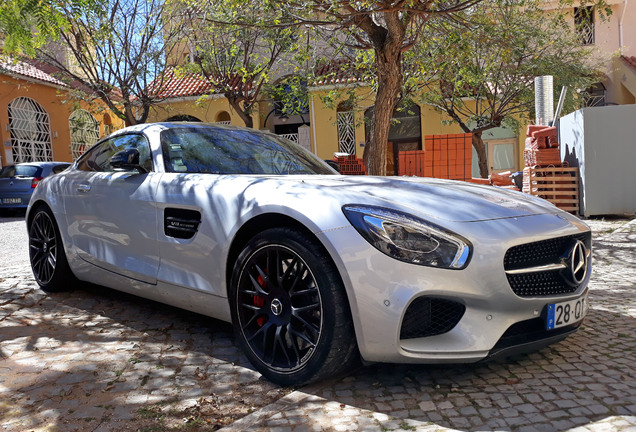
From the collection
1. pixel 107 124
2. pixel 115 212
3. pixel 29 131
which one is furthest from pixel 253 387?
pixel 107 124

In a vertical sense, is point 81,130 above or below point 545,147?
above

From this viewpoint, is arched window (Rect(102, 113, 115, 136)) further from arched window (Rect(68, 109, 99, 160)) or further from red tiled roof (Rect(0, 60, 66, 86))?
red tiled roof (Rect(0, 60, 66, 86))

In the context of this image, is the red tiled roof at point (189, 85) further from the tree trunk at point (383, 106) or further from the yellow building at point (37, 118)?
the tree trunk at point (383, 106)

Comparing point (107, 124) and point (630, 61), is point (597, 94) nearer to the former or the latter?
point (630, 61)

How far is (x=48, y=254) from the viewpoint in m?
4.83

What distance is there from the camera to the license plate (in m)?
2.61

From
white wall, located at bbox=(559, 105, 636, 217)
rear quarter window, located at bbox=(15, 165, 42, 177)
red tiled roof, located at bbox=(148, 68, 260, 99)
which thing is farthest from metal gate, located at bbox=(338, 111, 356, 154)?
white wall, located at bbox=(559, 105, 636, 217)

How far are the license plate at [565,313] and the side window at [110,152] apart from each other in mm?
2692

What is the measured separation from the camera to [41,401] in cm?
269

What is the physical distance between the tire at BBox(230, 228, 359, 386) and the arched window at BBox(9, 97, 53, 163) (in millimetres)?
21867

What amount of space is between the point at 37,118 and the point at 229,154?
22636mm

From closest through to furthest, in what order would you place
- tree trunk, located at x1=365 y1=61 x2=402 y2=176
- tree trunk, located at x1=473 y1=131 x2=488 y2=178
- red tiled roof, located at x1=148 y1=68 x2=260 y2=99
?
1. tree trunk, located at x1=365 y1=61 x2=402 y2=176
2. tree trunk, located at x1=473 y1=131 x2=488 y2=178
3. red tiled roof, located at x1=148 y1=68 x2=260 y2=99

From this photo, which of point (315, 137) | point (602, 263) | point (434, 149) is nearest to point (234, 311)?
point (602, 263)

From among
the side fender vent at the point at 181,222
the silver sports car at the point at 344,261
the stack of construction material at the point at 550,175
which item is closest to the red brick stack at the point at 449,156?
the stack of construction material at the point at 550,175
